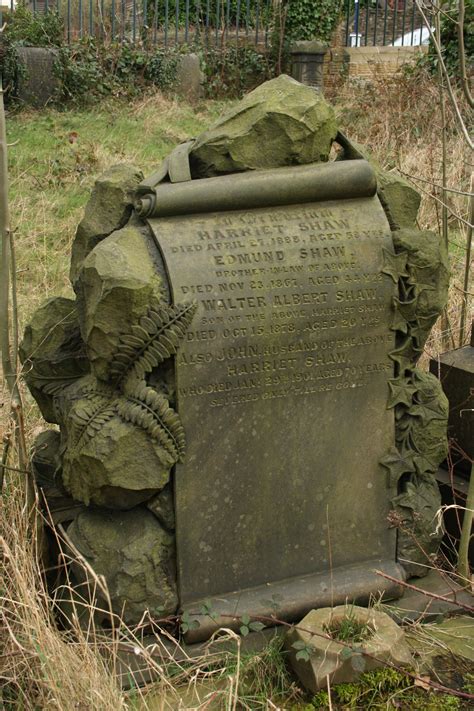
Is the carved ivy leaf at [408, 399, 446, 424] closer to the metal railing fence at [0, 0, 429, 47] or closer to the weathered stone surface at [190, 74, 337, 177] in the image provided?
the weathered stone surface at [190, 74, 337, 177]

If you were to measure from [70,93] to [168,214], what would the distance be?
8.99 meters

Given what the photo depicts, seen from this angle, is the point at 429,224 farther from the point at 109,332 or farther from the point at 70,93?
the point at 70,93

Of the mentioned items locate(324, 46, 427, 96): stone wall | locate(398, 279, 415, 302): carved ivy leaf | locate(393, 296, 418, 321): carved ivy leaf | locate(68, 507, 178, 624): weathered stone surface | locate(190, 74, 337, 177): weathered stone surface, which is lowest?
locate(68, 507, 178, 624): weathered stone surface

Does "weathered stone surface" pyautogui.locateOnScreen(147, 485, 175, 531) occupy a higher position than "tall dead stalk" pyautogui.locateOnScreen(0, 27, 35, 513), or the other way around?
"tall dead stalk" pyautogui.locateOnScreen(0, 27, 35, 513)

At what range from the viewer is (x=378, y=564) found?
3180 millimetres

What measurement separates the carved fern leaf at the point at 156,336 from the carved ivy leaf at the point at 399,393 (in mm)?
829

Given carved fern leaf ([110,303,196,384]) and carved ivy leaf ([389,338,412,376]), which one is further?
carved ivy leaf ([389,338,412,376])

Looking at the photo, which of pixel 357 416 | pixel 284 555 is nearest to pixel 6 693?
pixel 284 555

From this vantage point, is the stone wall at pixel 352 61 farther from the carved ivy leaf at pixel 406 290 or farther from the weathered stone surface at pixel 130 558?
the weathered stone surface at pixel 130 558

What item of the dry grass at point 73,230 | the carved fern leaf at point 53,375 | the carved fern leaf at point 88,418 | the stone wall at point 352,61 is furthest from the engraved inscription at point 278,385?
the stone wall at point 352,61

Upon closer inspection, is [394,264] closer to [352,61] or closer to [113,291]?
[113,291]

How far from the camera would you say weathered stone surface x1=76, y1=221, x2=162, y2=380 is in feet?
8.78

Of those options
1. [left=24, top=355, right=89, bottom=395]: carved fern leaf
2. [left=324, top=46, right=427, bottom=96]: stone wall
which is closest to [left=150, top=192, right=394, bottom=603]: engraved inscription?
[left=24, top=355, right=89, bottom=395]: carved fern leaf

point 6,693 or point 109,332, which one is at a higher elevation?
point 109,332
